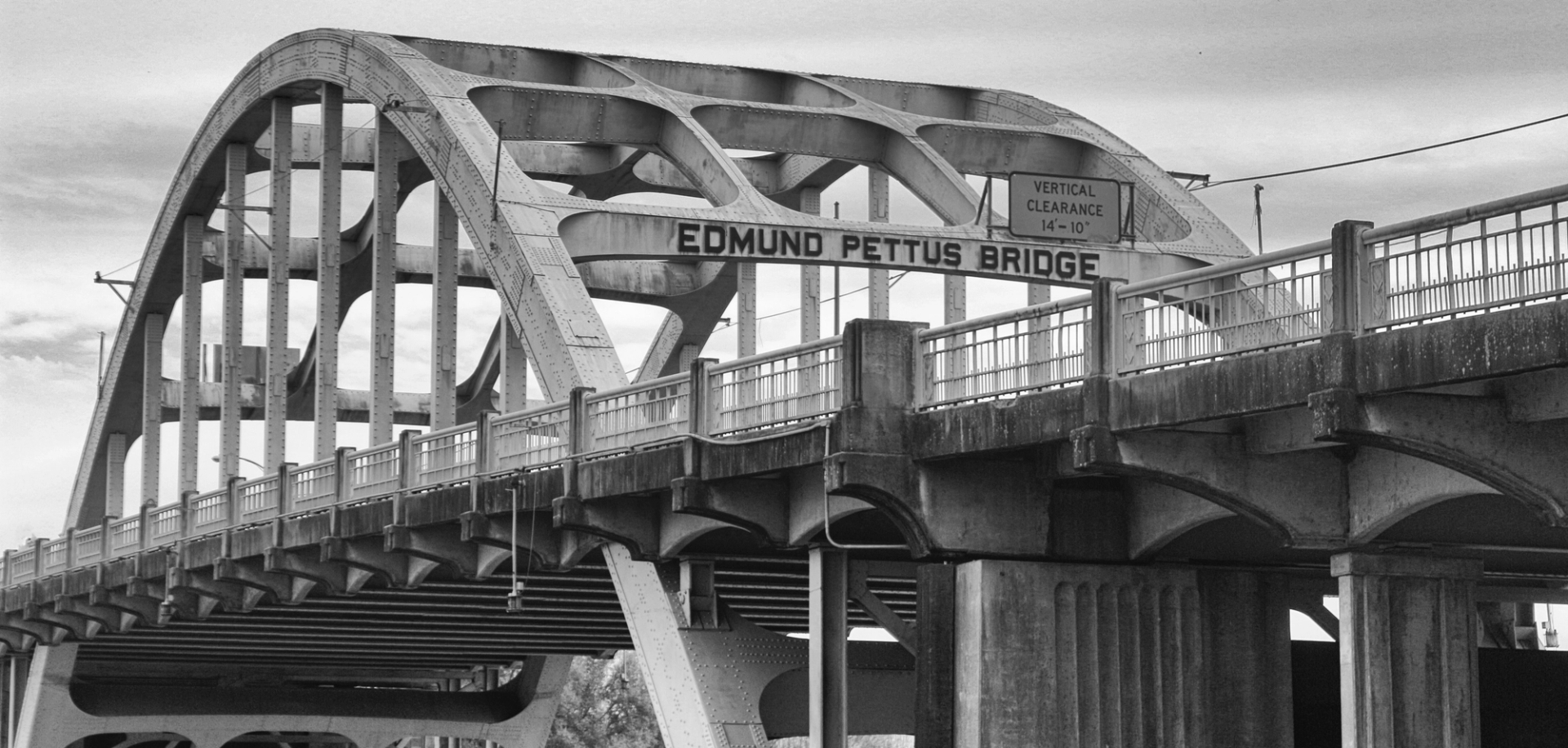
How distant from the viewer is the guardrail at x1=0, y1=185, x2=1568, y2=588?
1670 centimetres

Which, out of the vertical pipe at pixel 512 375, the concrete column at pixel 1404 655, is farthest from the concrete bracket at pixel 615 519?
the concrete column at pixel 1404 655

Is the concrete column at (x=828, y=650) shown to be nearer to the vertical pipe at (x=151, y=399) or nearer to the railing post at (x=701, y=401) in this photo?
the railing post at (x=701, y=401)

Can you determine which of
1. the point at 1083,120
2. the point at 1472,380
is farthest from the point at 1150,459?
the point at 1083,120

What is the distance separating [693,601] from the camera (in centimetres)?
2778

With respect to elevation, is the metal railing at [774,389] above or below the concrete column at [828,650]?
above

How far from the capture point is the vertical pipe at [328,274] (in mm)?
45750

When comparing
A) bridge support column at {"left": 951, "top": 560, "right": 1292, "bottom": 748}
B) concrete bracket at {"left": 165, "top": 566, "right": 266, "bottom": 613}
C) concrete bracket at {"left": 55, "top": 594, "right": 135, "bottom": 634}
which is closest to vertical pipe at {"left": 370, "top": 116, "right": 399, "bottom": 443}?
concrete bracket at {"left": 165, "top": 566, "right": 266, "bottom": 613}

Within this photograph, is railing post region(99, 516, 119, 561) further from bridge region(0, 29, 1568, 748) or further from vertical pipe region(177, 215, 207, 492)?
vertical pipe region(177, 215, 207, 492)

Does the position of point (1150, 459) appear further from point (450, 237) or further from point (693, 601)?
point (450, 237)

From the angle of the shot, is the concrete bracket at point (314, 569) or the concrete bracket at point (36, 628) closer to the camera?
the concrete bracket at point (314, 569)

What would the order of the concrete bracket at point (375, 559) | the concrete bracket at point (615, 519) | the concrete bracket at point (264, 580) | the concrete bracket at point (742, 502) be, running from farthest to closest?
the concrete bracket at point (264, 580)
the concrete bracket at point (375, 559)
the concrete bracket at point (615, 519)
the concrete bracket at point (742, 502)

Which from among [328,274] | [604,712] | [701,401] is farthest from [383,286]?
[604,712]

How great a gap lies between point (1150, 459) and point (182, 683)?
52.9 meters

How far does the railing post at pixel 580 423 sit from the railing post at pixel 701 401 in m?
2.76
